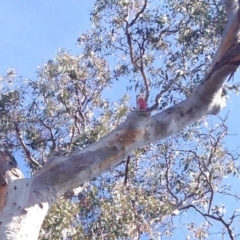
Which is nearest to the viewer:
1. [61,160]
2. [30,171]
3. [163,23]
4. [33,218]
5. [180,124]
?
[33,218]

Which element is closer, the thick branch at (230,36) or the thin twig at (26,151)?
the thick branch at (230,36)

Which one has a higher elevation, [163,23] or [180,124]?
[163,23]

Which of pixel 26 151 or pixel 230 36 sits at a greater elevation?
pixel 230 36

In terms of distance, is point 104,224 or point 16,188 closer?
point 16,188

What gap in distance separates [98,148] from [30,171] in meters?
3.37

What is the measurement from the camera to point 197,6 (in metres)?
8.83

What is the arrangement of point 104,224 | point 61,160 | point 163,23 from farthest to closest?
point 163,23
point 104,224
point 61,160

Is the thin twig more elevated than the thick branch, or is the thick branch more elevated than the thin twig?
the thick branch

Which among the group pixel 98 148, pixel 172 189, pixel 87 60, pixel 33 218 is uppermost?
pixel 87 60

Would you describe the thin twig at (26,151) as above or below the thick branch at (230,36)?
Answer: below

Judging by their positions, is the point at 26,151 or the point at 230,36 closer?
the point at 230,36

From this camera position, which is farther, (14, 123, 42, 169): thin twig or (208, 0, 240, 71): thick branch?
(14, 123, 42, 169): thin twig

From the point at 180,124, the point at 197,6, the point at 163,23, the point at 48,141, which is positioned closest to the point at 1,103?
the point at 48,141

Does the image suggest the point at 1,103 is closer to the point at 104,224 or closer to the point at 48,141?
the point at 48,141
